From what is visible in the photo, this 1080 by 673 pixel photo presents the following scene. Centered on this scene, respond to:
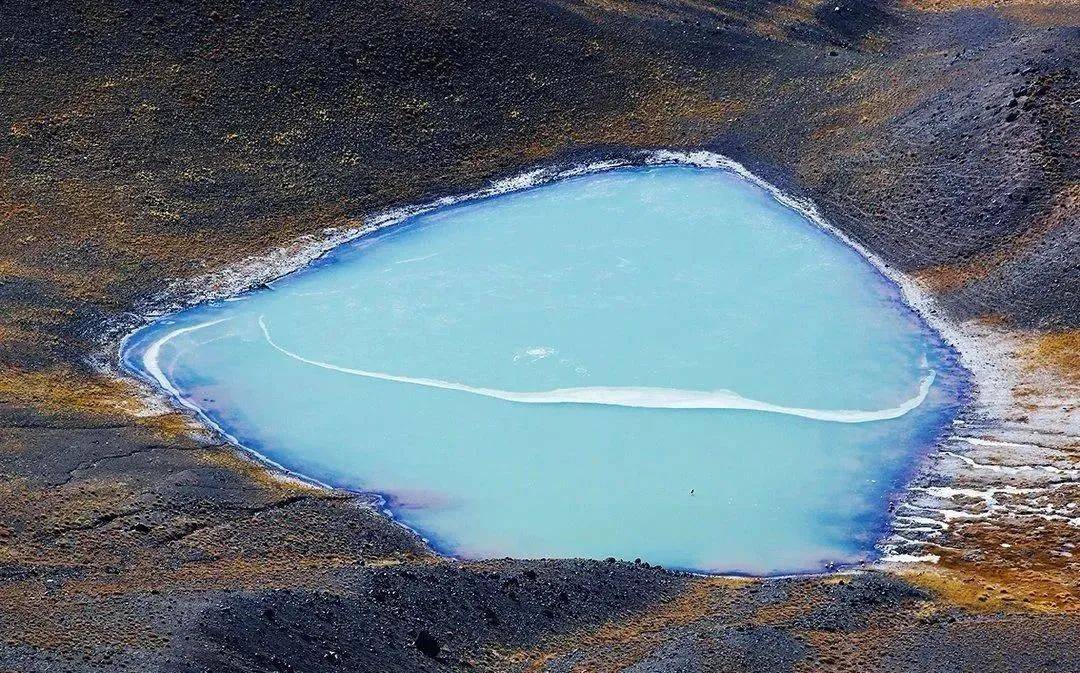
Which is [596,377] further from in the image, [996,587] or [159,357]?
[996,587]

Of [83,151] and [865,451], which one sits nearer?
[865,451]

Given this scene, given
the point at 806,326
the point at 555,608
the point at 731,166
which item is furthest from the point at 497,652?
the point at 731,166

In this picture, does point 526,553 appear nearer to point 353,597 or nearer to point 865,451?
point 353,597

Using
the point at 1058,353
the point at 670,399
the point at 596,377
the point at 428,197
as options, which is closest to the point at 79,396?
the point at 596,377

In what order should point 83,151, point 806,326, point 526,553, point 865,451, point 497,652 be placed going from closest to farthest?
point 497,652 → point 526,553 → point 865,451 → point 806,326 → point 83,151

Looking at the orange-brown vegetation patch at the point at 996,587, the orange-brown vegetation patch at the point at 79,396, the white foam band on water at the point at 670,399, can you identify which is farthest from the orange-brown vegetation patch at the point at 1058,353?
the orange-brown vegetation patch at the point at 79,396
